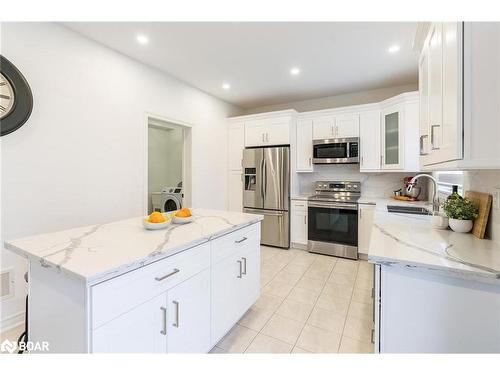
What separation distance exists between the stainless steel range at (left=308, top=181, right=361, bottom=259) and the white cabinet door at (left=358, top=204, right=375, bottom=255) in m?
0.05

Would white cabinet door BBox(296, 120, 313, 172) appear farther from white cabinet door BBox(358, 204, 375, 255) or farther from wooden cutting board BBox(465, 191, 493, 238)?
wooden cutting board BBox(465, 191, 493, 238)

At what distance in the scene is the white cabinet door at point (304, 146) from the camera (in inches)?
151

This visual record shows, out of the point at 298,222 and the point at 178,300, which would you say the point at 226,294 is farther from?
the point at 298,222

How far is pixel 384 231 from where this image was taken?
1610mm

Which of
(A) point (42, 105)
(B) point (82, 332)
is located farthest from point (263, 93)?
(B) point (82, 332)

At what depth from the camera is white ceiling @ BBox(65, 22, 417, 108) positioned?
2180 millimetres

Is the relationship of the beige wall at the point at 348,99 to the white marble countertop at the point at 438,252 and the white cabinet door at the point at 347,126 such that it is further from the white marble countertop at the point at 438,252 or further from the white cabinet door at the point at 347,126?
the white marble countertop at the point at 438,252

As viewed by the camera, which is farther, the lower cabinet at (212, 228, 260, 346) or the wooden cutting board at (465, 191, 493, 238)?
the lower cabinet at (212, 228, 260, 346)

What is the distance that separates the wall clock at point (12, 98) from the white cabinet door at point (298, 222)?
3302 mm

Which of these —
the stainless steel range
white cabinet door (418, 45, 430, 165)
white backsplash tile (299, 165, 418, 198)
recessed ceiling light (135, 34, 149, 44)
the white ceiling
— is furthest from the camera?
white backsplash tile (299, 165, 418, 198)

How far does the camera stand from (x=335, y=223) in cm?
346

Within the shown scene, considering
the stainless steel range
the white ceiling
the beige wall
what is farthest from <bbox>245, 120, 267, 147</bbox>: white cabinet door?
the stainless steel range

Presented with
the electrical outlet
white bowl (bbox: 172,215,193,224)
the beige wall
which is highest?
the beige wall
